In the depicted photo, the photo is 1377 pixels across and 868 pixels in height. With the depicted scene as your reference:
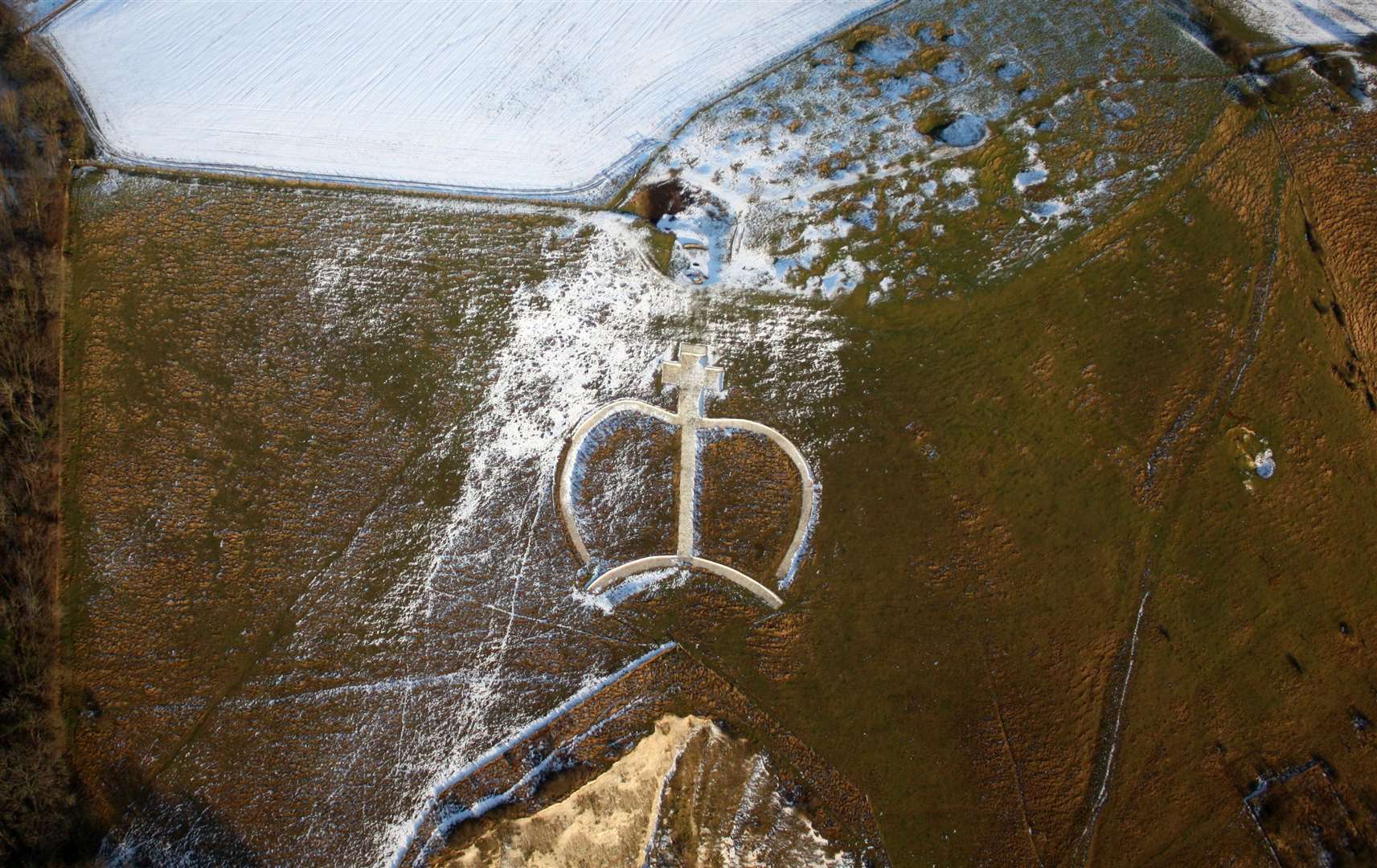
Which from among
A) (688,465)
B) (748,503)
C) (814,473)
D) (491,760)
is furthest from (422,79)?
(491,760)

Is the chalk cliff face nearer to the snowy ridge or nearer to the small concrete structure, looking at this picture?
the snowy ridge

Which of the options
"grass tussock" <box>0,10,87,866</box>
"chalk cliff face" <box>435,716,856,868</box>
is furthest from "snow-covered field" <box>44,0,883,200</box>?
"chalk cliff face" <box>435,716,856,868</box>

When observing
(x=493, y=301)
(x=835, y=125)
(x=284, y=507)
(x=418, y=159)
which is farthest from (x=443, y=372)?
(x=835, y=125)

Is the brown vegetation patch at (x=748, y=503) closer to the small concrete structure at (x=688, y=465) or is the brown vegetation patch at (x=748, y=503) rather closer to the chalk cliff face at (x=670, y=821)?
the small concrete structure at (x=688, y=465)

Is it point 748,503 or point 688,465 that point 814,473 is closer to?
point 748,503

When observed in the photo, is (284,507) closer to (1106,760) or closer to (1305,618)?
(1106,760)

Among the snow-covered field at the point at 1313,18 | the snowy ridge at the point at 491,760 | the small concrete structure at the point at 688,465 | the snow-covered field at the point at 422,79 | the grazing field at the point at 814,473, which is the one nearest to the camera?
the snowy ridge at the point at 491,760

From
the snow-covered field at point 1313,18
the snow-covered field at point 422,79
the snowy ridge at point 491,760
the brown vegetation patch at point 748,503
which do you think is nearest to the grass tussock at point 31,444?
the snow-covered field at point 422,79
